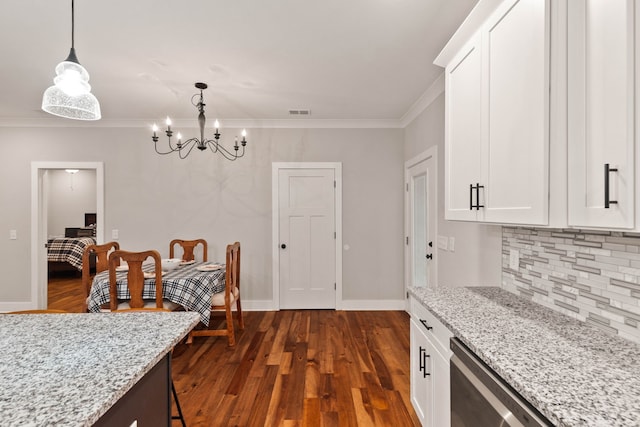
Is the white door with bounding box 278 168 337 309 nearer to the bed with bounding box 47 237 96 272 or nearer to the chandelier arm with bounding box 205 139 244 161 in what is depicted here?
the chandelier arm with bounding box 205 139 244 161

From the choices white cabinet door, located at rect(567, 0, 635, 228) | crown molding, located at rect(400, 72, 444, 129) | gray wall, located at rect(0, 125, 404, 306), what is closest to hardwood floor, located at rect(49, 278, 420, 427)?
gray wall, located at rect(0, 125, 404, 306)

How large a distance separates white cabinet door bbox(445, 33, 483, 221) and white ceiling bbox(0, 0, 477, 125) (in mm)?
481

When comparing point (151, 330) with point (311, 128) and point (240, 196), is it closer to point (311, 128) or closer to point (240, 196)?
point (240, 196)

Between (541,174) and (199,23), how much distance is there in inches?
86.2

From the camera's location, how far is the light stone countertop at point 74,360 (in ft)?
2.41

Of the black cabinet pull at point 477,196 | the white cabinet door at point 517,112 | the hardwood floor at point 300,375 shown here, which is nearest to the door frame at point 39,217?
the hardwood floor at point 300,375

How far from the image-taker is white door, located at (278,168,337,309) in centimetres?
432

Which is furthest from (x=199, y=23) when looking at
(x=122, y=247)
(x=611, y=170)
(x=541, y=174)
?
(x=122, y=247)

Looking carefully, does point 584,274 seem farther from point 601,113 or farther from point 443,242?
point 443,242

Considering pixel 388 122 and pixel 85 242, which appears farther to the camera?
pixel 85 242

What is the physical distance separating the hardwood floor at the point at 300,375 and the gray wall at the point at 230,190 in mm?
858

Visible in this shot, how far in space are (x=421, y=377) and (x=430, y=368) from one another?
25 centimetres

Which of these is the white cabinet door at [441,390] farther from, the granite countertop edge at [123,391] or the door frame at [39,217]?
the door frame at [39,217]

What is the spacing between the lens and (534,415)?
871mm
